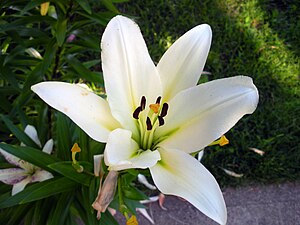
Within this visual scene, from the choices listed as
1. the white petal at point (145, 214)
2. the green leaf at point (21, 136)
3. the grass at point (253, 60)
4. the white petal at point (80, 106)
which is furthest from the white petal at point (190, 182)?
the grass at point (253, 60)

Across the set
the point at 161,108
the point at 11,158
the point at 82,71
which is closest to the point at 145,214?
the point at 82,71

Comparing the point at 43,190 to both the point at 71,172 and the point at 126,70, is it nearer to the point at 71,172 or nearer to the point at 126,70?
the point at 71,172

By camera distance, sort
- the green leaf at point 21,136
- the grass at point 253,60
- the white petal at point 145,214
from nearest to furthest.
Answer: the green leaf at point 21,136 → the white petal at point 145,214 → the grass at point 253,60

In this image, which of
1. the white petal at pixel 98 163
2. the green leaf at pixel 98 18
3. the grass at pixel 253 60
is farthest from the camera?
the grass at pixel 253 60

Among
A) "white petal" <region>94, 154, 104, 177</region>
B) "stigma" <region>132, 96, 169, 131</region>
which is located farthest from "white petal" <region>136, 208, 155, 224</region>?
"stigma" <region>132, 96, 169, 131</region>

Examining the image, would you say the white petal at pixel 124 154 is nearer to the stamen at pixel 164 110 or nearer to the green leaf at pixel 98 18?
the stamen at pixel 164 110

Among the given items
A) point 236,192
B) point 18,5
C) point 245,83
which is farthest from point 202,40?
point 236,192

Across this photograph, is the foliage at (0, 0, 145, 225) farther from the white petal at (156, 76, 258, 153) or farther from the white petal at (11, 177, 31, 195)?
the white petal at (156, 76, 258, 153)
